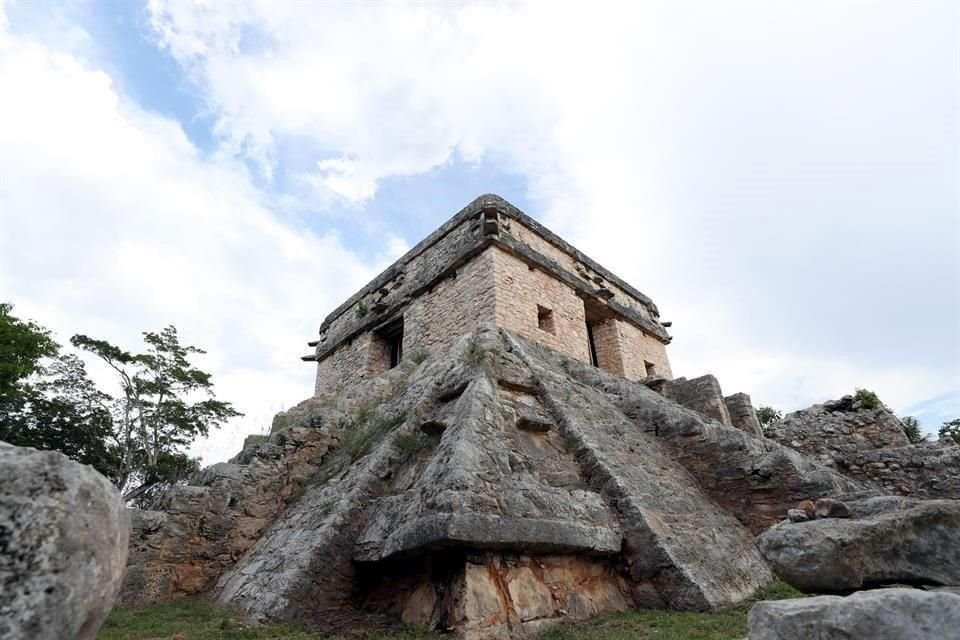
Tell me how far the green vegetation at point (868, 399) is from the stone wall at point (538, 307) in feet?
20.3

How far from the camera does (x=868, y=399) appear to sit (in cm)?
1073

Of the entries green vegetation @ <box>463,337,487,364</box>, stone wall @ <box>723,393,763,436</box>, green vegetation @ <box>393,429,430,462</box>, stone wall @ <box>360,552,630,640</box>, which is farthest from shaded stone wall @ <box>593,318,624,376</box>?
stone wall @ <box>360,552,630,640</box>

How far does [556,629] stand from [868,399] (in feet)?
34.4

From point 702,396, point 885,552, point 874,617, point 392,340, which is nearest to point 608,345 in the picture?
point 702,396

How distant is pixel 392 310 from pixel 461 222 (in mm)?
2889

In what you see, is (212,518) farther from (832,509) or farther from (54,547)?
(832,509)

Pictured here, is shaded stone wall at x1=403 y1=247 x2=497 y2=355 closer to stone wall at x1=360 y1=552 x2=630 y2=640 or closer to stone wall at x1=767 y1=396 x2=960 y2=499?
stone wall at x1=360 y1=552 x2=630 y2=640

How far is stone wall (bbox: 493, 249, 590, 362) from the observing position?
966 cm

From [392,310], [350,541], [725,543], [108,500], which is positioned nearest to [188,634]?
[350,541]

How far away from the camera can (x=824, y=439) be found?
34.4ft

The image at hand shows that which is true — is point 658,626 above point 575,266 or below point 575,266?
below

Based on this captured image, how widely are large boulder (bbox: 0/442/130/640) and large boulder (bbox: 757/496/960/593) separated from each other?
376 centimetres

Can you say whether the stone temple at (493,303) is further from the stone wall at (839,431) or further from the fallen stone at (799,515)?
the fallen stone at (799,515)

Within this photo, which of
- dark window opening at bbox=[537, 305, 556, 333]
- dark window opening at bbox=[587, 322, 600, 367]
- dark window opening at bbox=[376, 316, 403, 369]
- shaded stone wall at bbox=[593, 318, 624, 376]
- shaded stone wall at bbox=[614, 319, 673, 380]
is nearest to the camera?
dark window opening at bbox=[537, 305, 556, 333]
